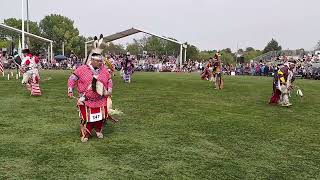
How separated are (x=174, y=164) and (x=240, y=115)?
565cm

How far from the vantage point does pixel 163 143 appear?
817cm

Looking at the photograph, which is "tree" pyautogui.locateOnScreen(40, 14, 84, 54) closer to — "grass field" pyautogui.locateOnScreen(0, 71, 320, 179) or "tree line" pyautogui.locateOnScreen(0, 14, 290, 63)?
"tree line" pyautogui.locateOnScreen(0, 14, 290, 63)

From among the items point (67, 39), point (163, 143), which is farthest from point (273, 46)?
point (163, 143)

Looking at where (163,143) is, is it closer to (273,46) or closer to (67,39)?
(67,39)

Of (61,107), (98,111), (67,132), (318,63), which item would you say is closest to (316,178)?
(98,111)

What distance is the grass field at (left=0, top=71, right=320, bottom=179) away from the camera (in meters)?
6.43

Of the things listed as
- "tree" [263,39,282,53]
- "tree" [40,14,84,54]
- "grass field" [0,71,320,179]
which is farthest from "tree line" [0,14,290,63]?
"grass field" [0,71,320,179]

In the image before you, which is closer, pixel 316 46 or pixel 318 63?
pixel 318 63

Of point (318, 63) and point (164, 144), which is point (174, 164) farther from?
point (318, 63)

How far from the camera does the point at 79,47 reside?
77625 millimetres

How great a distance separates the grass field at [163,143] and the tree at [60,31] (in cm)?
6275

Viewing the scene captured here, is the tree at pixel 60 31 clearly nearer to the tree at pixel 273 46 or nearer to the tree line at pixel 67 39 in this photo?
the tree line at pixel 67 39

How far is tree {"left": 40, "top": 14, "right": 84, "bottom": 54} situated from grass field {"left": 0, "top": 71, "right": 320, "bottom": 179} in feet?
206

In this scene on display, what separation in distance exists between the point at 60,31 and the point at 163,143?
227ft
